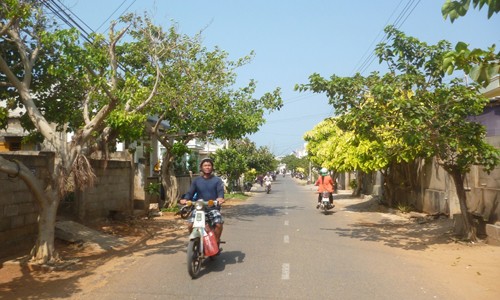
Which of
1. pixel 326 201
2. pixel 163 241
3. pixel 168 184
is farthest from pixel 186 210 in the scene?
pixel 168 184

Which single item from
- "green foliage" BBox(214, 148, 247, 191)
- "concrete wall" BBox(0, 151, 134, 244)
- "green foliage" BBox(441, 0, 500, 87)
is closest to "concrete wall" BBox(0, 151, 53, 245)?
"concrete wall" BBox(0, 151, 134, 244)

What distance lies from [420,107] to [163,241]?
22.1 feet

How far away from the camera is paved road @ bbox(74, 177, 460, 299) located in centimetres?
693

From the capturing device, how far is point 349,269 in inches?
343

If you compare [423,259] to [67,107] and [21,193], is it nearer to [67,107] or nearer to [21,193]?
[21,193]

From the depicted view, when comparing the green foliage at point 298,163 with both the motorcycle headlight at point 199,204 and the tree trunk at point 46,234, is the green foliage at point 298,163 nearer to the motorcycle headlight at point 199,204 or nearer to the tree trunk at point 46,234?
the tree trunk at point 46,234

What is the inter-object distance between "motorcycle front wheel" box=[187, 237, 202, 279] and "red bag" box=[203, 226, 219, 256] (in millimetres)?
220

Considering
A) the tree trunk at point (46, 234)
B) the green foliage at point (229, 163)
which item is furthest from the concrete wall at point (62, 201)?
the green foliage at point (229, 163)

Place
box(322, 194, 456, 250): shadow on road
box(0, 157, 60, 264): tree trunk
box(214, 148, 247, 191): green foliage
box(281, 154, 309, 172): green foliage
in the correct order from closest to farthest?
box(0, 157, 60, 264): tree trunk → box(322, 194, 456, 250): shadow on road → box(214, 148, 247, 191): green foliage → box(281, 154, 309, 172): green foliage

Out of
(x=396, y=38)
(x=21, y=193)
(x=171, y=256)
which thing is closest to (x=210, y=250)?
(x=171, y=256)

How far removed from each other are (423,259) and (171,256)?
4.91 meters

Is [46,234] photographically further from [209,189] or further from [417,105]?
[417,105]

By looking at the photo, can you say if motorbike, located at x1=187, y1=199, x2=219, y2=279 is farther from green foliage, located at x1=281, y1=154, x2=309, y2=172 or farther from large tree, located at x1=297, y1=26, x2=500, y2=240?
green foliage, located at x1=281, y1=154, x2=309, y2=172

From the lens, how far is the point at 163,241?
Answer: 12562mm
